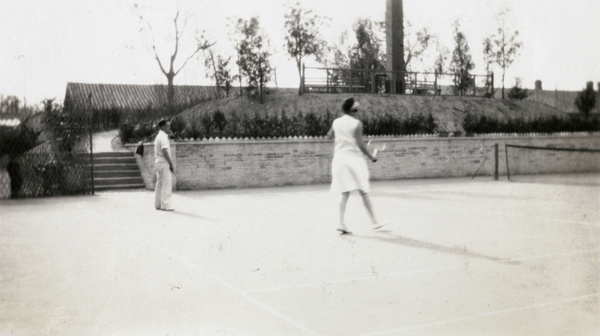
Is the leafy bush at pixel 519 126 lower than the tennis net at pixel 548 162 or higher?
higher

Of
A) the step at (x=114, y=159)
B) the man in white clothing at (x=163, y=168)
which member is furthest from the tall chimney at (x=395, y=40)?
the man in white clothing at (x=163, y=168)

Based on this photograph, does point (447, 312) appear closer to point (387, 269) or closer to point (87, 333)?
point (387, 269)

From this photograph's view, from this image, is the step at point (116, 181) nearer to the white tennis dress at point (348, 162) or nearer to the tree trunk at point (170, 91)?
the white tennis dress at point (348, 162)

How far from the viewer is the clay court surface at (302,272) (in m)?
4.55

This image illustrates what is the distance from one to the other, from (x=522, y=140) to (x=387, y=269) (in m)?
18.1

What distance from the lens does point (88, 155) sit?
52.6 feet

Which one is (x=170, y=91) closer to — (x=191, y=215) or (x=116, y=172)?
(x=116, y=172)

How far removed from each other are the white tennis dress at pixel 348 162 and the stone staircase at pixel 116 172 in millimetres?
10150

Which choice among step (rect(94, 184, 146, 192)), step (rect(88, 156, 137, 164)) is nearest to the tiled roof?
step (rect(88, 156, 137, 164))

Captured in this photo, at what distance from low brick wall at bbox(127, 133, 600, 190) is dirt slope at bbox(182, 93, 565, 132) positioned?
6.11 meters

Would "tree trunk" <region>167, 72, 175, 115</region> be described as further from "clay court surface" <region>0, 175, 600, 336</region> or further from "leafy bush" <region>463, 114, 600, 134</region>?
"clay court surface" <region>0, 175, 600, 336</region>

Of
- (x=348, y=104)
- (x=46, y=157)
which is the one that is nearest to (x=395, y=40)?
(x=46, y=157)

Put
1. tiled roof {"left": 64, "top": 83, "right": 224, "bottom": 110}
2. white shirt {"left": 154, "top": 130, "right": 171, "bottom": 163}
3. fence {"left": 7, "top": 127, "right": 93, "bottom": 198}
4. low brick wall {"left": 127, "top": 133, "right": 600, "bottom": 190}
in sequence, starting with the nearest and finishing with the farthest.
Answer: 1. white shirt {"left": 154, "top": 130, "right": 171, "bottom": 163}
2. fence {"left": 7, "top": 127, "right": 93, "bottom": 198}
3. low brick wall {"left": 127, "top": 133, "right": 600, "bottom": 190}
4. tiled roof {"left": 64, "top": 83, "right": 224, "bottom": 110}

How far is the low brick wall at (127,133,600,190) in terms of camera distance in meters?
17.1
